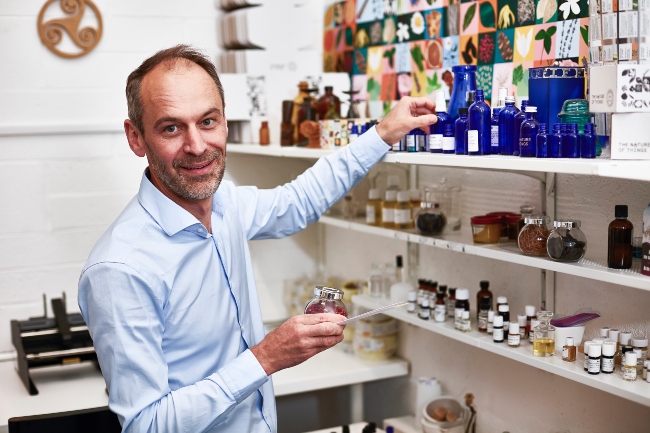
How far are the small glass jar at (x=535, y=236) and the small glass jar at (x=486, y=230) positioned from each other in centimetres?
17

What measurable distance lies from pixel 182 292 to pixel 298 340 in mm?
305

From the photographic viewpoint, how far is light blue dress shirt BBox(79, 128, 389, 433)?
1.67 metres

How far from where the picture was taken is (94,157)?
10.2 ft

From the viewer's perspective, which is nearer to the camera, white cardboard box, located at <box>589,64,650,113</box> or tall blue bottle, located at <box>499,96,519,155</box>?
white cardboard box, located at <box>589,64,650,113</box>

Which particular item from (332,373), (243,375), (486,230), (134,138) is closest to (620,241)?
(486,230)

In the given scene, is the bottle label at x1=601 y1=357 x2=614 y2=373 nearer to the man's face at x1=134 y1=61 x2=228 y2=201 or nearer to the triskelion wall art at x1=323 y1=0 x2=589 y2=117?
the triskelion wall art at x1=323 y1=0 x2=589 y2=117

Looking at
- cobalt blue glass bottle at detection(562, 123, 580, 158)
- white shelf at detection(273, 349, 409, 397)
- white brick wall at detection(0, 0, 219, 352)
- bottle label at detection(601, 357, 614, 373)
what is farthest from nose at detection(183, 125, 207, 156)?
white brick wall at detection(0, 0, 219, 352)

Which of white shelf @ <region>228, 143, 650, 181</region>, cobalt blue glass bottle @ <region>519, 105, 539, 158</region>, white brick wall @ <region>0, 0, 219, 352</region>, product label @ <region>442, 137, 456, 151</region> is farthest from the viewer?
white brick wall @ <region>0, 0, 219, 352</region>

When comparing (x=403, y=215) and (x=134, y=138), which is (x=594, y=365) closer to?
(x=403, y=215)

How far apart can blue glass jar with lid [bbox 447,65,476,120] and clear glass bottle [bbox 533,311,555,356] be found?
559 mm

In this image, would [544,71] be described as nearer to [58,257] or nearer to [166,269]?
[166,269]

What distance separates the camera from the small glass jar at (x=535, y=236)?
6.46 ft

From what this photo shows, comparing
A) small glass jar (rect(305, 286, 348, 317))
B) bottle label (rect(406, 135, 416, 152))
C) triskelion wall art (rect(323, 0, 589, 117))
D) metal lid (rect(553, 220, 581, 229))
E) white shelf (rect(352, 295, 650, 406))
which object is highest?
triskelion wall art (rect(323, 0, 589, 117))

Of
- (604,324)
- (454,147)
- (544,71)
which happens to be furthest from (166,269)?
(604,324)
